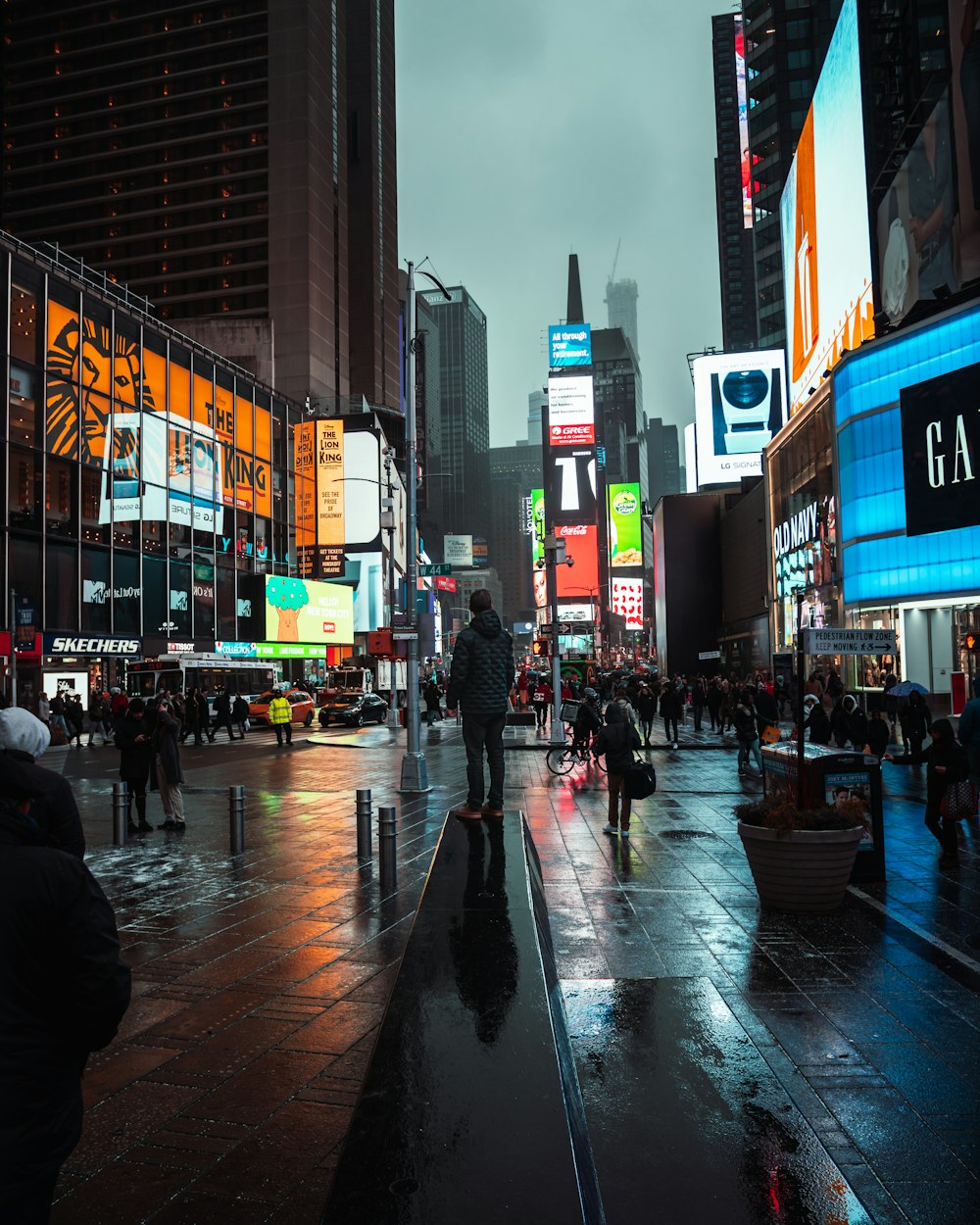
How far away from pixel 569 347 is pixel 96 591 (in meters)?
91.8

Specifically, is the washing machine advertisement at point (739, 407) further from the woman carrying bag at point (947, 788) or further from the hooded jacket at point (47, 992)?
the hooded jacket at point (47, 992)

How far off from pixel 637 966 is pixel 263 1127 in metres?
2.96

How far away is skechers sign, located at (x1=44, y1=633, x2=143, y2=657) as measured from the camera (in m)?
39.6

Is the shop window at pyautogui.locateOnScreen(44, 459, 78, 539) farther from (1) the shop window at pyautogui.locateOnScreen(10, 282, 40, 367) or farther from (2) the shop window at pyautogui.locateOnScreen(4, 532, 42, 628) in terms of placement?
(1) the shop window at pyautogui.locateOnScreen(10, 282, 40, 367)

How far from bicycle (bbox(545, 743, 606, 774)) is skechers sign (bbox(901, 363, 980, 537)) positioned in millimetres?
17917

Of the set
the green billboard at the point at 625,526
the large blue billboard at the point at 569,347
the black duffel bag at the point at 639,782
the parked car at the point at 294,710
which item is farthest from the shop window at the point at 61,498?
the large blue billboard at the point at 569,347

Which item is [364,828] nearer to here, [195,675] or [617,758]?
[617,758]

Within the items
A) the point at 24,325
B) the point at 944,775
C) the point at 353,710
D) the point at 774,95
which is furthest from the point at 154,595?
the point at 774,95

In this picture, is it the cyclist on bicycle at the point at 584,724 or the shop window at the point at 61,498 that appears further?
the shop window at the point at 61,498

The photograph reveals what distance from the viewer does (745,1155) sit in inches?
139


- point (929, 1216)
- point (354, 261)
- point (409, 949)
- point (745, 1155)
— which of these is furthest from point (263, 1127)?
point (354, 261)

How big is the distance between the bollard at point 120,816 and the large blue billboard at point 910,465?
2779 cm

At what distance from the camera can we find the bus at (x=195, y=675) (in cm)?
4006

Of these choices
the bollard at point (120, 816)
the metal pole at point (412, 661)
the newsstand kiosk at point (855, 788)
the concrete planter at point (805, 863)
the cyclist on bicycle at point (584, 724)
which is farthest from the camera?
the cyclist on bicycle at point (584, 724)
